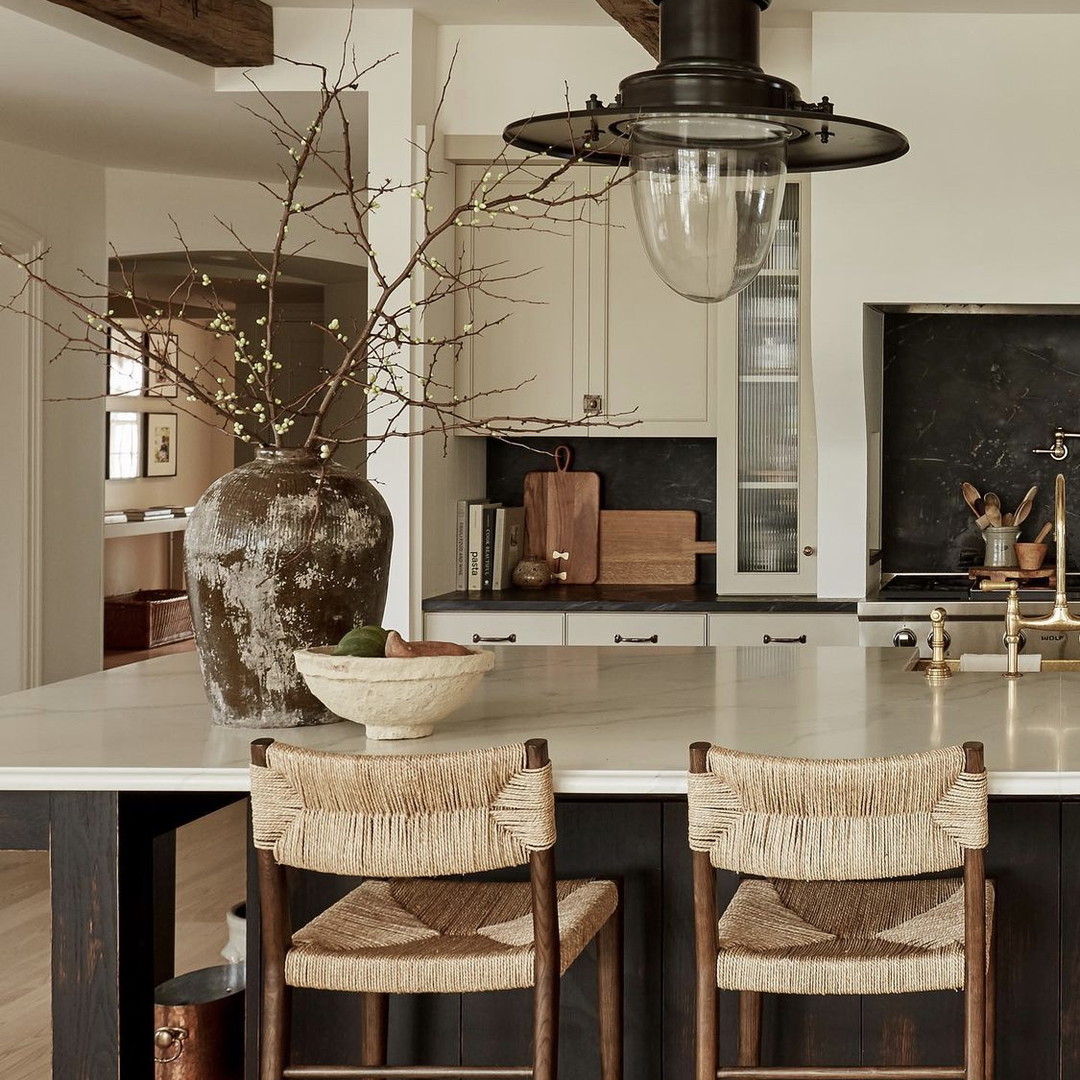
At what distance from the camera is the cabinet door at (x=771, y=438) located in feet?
16.2

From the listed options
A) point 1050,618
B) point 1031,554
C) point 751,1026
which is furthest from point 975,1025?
point 1031,554

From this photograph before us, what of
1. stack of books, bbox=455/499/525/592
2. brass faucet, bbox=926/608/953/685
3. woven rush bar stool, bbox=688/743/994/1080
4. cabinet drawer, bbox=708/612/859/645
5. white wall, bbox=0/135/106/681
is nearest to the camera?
woven rush bar stool, bbox=688/743/994/1080

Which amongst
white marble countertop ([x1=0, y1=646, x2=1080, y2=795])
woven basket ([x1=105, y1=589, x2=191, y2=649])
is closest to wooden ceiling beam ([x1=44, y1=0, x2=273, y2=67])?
white marble countertop ([x1=0, y1=646, x2=1080, y2=795])

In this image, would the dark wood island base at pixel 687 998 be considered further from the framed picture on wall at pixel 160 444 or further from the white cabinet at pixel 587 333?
the framed picture on wall at pixel 160 444

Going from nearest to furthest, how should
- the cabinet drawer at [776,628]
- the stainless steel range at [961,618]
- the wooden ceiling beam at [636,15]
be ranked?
the wooden ceiling beam at [636,15] < the stainless steel range at [961,618] < the cabinet drawer at [776,628]

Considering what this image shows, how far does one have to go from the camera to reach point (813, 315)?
467cm

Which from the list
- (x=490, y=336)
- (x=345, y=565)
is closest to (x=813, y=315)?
(x=490, y=336)

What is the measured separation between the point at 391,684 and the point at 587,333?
3165 mm

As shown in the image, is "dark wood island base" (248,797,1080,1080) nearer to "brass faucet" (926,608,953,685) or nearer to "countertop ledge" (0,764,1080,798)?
"countertop ledge" (0,764,1080,798)

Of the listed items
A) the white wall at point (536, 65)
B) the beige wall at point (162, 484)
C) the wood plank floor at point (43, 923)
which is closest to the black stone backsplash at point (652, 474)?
the white wall at point (536, 65)

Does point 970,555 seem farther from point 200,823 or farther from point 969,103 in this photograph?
point 200,823

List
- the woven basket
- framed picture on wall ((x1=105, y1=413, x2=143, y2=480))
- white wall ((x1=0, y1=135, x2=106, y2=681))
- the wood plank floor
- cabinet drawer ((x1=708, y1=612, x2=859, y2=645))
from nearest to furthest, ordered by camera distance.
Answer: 1. the wood plank floor
2. cabinet drawer ((x1=708, y1=612, x2=859, y2=645))
3. white wall ((x1=0, y1=135, x2=106, y2=681))
4. the woven basket
5. framed picture on wall ((x1=105, y1=413, x2=143, y2=480))

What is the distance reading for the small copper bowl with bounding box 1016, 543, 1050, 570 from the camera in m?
4.91

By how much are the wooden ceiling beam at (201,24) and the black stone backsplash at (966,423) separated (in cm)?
246
